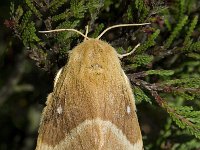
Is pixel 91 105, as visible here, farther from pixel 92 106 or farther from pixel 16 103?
pixel 16 103

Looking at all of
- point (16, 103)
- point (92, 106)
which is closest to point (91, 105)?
point (92, 106)

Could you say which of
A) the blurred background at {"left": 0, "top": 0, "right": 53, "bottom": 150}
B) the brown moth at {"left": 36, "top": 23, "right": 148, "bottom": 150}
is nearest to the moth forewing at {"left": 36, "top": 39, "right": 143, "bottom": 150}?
the brown moth at {"left": 36, "top": 23, "right": 148, "bottom": 150}

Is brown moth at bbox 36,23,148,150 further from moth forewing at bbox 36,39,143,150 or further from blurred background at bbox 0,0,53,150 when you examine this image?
blurred background at bbox 0,0,53,150

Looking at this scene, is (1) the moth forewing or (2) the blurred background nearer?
(1) the moth forewing

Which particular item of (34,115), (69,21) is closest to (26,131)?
(34,115)

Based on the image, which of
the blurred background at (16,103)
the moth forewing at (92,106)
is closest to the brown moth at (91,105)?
the moth forewing at (92,106)

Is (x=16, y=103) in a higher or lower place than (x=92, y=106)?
lower

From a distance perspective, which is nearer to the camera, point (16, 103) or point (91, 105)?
point (91, 105)

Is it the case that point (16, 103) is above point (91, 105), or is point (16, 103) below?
below
